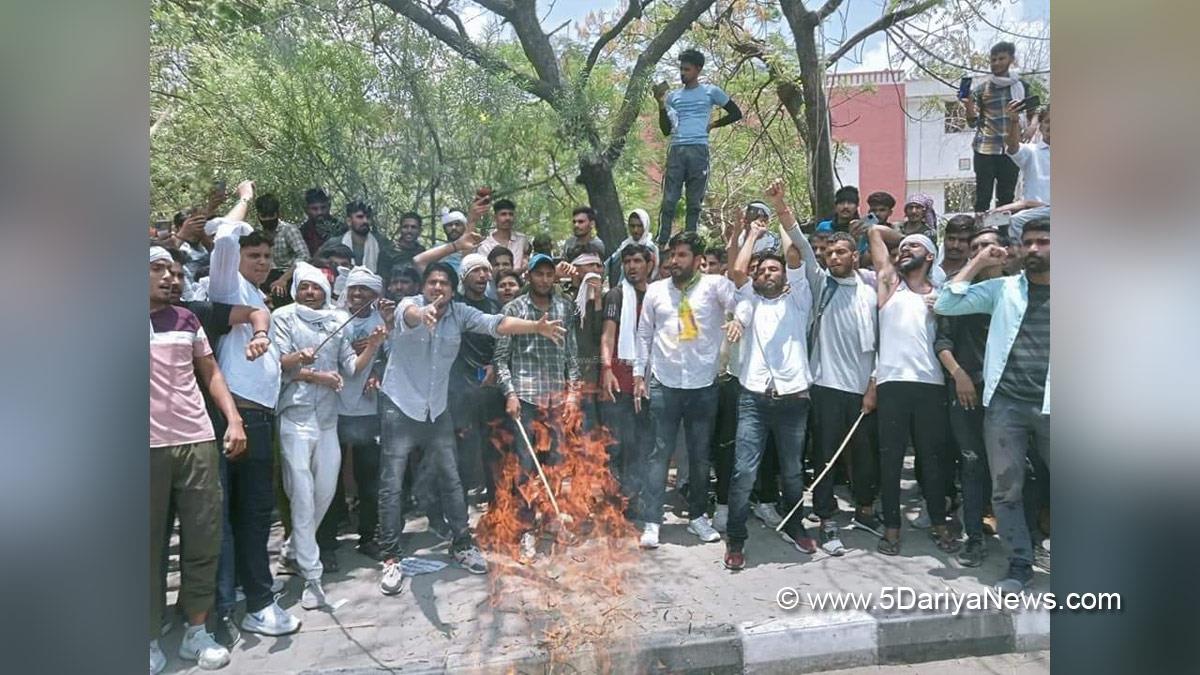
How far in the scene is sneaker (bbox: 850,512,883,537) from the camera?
4449 mm

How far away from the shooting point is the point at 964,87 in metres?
4.39

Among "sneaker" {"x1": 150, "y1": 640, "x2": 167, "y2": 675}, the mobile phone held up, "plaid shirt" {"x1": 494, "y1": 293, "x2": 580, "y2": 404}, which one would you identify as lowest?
"sneaker" {"x1": 150, "y1": 640, "x2": 167, "y2": 675}

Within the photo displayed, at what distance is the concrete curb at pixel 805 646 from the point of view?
12.2 feet

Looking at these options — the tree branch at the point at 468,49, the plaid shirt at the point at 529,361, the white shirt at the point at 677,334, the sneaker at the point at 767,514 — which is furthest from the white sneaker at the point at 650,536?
the tree branch at the point at 468,49

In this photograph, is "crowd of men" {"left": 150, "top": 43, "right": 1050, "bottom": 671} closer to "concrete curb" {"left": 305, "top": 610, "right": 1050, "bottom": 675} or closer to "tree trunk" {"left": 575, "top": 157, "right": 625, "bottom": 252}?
"tree trunk" {"left": 575, "top": 157, "right": 625, "bottom": 252}

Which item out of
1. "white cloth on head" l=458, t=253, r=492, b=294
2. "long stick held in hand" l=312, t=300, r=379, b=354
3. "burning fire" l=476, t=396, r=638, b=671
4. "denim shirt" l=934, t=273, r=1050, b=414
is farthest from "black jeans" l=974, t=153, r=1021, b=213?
"long stick held in hand" l=312, t=300, r=379, b=354

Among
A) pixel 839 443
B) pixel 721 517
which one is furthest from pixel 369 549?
pixel 839 443

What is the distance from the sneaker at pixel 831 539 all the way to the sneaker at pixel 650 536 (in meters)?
0.93

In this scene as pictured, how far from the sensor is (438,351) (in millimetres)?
4062

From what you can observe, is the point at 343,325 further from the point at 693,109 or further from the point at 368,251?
the point at 693,109

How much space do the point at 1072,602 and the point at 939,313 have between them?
1.55m

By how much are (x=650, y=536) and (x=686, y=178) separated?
2.05 m

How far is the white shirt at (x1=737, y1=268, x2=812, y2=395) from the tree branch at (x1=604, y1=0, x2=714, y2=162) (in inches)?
46.5

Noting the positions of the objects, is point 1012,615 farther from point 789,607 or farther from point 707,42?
point 707,42
